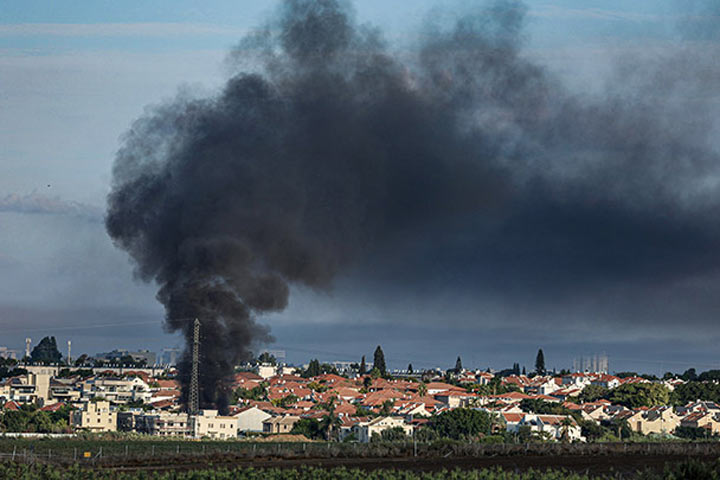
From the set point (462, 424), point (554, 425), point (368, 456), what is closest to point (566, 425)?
point (554, 425)

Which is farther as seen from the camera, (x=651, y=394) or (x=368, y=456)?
(x=651, y=394)

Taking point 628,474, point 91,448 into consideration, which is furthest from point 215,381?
point 628,474

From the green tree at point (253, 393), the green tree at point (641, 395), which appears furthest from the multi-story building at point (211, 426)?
the green tree at point (641, 395)

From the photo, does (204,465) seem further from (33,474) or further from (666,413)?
(666,413)

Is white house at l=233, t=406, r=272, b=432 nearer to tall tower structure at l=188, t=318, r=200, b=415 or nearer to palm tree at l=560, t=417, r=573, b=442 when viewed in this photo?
tall tower structure at l=188, t=318, r=200, b=415

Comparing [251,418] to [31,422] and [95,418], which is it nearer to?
[95,418]

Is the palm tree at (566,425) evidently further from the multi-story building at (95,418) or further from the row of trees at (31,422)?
the row of trees at (31,422)
